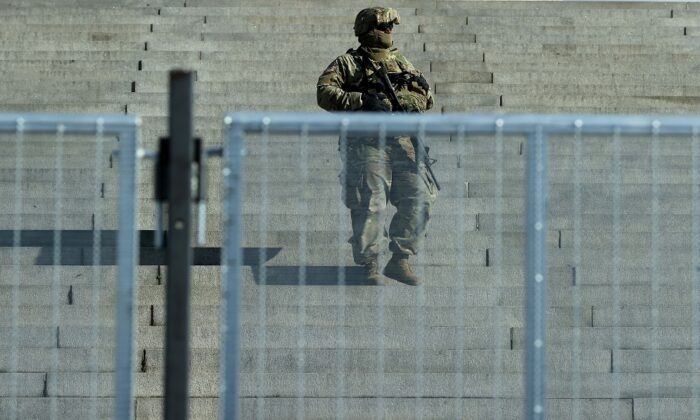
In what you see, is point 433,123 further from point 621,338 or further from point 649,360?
point 649,360

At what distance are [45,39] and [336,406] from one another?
862 cm

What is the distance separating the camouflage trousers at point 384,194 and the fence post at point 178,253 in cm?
53

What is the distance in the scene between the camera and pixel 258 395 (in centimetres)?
502

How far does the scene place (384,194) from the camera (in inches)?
195

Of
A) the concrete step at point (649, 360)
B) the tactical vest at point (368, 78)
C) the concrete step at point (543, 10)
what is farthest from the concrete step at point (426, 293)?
the concrete step at point (543, 10)

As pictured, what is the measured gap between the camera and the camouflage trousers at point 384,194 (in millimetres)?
4887

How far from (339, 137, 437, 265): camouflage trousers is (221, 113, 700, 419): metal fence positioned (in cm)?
4

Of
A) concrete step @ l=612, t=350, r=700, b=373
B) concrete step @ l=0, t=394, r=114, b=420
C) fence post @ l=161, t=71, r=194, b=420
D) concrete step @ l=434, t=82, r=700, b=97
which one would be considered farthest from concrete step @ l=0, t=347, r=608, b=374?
concrete step @ l=434, t=82, r=700, b=97

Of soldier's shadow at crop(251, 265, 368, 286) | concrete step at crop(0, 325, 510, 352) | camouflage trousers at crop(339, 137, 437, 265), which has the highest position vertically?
camouflage trousers at crop(339, 137, 437, 265)

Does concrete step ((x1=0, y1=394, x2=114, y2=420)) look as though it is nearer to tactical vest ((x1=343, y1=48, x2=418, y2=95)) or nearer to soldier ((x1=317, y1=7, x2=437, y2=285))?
soldier ((x1=317, y1=7, x2=437, y2=285))

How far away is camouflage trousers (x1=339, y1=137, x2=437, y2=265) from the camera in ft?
16.0

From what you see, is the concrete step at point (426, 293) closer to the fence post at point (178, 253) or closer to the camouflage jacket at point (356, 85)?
the fence post at point (178, 253)

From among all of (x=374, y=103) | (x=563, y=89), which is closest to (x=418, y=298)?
(x=374, y=103)

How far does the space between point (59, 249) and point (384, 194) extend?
1018mm
